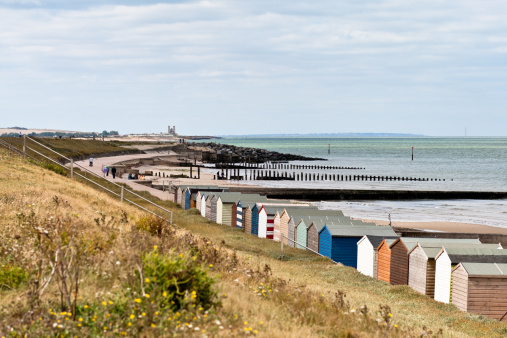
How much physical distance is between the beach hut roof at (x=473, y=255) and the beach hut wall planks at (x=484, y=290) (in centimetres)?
78

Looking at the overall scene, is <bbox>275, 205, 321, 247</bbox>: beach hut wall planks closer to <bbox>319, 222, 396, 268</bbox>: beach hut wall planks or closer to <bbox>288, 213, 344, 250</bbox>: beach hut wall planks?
<bbox>288, 213, 344, 250</bbox>: beach hut wall planks

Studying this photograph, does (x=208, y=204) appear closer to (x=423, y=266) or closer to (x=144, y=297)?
(x=423, y=266)

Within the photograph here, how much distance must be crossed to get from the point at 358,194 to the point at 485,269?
47750 millimetres

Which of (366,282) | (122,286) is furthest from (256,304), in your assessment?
(366,282)

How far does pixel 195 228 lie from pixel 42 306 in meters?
21.2

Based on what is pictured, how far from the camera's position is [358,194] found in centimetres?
6438

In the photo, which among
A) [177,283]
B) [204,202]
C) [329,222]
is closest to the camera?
[177,283]

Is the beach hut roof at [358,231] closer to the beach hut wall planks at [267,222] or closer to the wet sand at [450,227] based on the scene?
the beach hut wall planks at [267,222]

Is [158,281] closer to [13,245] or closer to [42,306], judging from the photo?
[42,306]

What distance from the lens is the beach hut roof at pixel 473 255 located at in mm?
17861

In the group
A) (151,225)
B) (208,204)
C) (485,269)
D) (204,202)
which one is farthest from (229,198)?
(485,269)

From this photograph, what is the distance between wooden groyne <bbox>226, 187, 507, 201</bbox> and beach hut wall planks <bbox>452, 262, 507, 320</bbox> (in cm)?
4294

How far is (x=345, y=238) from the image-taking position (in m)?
24.0

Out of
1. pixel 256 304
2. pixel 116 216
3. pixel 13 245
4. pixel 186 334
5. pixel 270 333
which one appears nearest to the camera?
pixel 186 334
